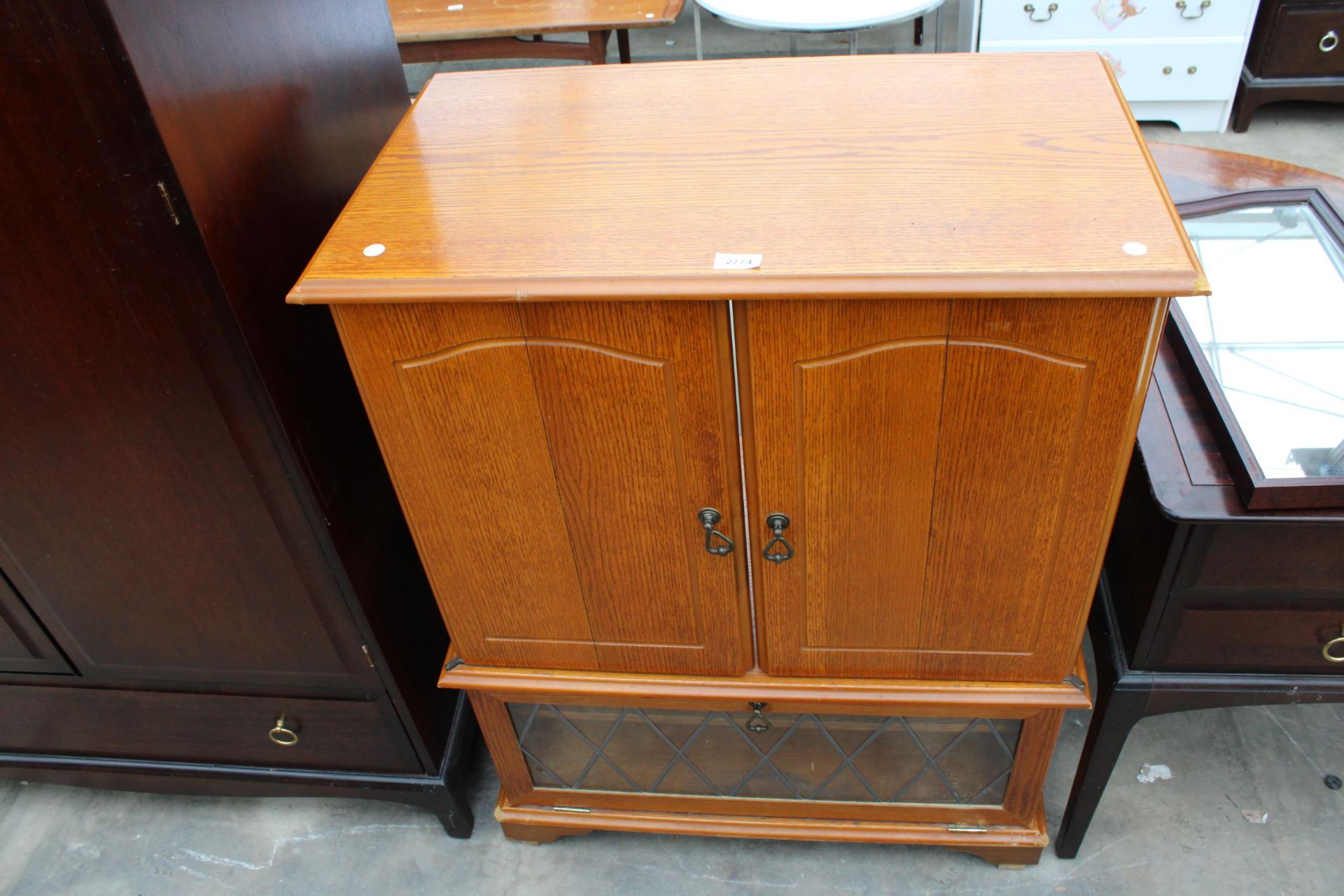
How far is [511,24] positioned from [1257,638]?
8.03 feet

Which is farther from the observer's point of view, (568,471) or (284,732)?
(284,732)

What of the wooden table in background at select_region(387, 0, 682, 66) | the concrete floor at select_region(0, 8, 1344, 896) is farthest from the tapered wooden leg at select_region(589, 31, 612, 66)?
the concrete floor at select_region(0, 8, 1344, 896)

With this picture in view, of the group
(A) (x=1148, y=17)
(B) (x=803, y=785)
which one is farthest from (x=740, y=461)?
(A) (x=1148, y=17)

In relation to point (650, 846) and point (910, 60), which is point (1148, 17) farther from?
point (650, 846)

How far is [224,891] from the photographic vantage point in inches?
58.6

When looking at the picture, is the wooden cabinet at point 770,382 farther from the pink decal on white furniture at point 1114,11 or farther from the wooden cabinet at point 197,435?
the pink decal on white furniture at point 1114,11

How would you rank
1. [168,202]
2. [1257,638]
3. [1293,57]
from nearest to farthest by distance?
[168,202] → [1257,638] → [1293,57]

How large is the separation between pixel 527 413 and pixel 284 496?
1.11ft

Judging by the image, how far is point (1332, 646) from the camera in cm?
114

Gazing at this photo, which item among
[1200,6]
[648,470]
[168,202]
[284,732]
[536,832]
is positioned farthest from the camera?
[1200,6]

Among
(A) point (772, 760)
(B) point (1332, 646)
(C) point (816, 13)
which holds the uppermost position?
(C) point (816, 13)

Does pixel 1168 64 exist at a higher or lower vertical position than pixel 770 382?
lower

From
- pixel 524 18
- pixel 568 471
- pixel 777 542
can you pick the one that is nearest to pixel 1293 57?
pixel 524 18

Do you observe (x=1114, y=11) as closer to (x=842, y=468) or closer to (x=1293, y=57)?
(x=1293, y=57)
